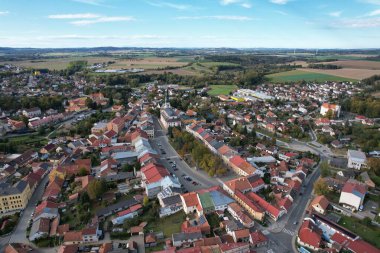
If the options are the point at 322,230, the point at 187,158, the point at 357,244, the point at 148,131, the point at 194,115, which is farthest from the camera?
the point at 194,115

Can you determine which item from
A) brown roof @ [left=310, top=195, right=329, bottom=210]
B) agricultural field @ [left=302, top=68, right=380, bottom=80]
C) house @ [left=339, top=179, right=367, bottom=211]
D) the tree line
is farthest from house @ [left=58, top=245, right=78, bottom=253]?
agricultural field @ [left=302, top=68, right=380, bottom=80]

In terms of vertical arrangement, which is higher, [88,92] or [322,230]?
[88,92]

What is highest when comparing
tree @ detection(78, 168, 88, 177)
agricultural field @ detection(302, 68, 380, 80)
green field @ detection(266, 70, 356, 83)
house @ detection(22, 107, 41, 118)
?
agricultural field @ detection(302, 68, 380, 80)

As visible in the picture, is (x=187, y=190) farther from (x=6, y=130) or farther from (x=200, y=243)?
(x=6, y=130)

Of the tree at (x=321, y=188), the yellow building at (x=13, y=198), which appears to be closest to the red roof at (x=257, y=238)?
the tree at (x=321, y=188)

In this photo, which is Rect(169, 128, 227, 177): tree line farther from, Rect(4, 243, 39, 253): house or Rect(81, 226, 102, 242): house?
Rect(4, 243, 39, 253): house

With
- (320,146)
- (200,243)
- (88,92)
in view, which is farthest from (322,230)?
(88,92)
